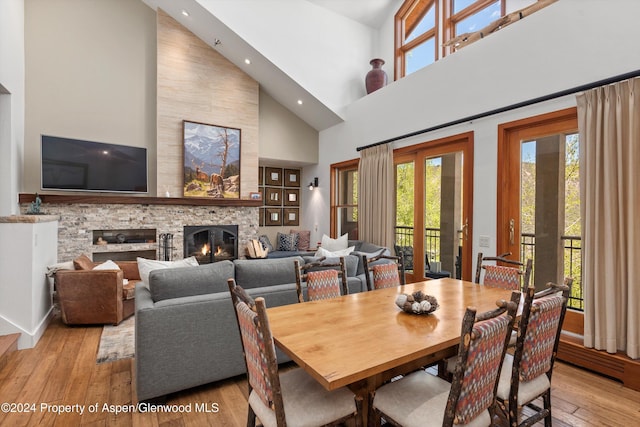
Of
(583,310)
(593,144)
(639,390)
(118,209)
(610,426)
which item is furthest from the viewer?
(118,209)

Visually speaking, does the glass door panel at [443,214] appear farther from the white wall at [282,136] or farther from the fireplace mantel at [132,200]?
the fireplace mantel at [132,200]

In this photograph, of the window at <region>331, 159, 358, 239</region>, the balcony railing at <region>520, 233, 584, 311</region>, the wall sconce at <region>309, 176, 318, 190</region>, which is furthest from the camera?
the wall sconce at <region>309, 176, 318, 190</region>

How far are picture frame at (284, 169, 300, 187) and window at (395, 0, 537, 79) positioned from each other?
3.15m

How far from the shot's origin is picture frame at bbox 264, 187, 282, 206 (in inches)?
289

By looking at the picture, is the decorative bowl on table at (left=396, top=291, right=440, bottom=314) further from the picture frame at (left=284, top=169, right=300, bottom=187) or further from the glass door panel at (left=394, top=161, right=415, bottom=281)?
the picture frame at (left=284, top=169, right=300, bottom=187)

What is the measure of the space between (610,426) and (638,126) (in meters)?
2.15

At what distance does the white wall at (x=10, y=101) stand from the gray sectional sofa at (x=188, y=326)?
2979 mm

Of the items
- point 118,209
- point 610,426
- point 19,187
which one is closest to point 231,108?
point 118,209

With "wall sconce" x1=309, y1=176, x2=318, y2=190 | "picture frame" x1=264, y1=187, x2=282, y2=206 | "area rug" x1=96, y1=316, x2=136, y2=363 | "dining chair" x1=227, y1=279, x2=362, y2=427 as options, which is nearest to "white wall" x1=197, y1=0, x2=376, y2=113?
"wall sconce" x1=309, y1=176, x2=318, y2=190

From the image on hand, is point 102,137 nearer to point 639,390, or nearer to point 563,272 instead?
point 563,272

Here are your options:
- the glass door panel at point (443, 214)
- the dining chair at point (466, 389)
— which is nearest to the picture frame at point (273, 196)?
the glass door panel at point (443, 214)

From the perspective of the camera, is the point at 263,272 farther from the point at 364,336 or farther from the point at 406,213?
the point at 406,213

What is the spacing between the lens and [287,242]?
23.3 ft

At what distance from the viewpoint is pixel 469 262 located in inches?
149
